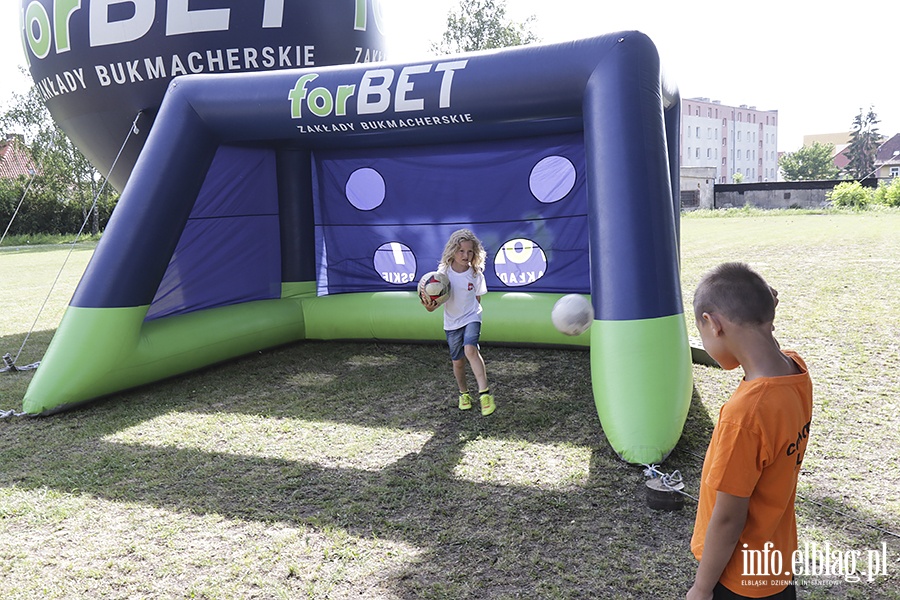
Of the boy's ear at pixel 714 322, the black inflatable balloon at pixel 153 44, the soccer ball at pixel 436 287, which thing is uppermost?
the black inflatable balloon at pixel 153 44

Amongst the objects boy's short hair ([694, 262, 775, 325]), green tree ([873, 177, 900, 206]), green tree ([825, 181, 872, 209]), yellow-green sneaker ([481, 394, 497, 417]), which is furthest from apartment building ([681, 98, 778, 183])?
boy's short hair ([694, 262, 775, 325])

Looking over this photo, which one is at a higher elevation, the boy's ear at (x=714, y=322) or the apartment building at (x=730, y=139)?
the apartment building at (x=730, y=139)

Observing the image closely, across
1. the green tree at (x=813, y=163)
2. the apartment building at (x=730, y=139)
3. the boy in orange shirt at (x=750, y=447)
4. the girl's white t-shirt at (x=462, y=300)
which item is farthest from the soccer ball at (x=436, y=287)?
the green tree at (x=813, y=163)

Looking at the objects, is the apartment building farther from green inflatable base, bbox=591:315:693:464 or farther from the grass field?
green inflatable base, bbox=591:315:693:464

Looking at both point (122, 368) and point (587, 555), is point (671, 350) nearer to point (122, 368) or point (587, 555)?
point (587, 555)

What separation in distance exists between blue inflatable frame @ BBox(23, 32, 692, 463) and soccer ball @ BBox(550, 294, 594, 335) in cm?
8

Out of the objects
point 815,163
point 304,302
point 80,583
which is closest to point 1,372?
point 304,302

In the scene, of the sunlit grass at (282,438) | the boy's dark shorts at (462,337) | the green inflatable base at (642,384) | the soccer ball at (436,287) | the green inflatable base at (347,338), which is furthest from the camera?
the boy's dark shorts at (462,337)

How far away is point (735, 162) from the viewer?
86.9 metres

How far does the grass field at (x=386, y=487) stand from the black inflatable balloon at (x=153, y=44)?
268 centimetres

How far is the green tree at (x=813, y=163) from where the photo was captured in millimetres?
82250

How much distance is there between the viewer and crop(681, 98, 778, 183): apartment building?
78.8 metres

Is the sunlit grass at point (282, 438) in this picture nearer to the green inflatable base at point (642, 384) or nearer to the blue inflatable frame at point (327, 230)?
the blue inflatable frame at point (327, 230)

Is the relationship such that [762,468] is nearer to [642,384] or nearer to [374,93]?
[642,384]
